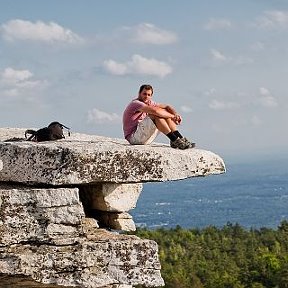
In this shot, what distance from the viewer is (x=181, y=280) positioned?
6034 centimetres

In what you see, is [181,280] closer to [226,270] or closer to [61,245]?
[226,270]

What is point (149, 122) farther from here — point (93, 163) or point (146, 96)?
point (93, 163)

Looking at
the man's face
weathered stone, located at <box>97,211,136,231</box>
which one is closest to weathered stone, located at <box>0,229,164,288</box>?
weathered stone, located at <box>97,211,136,231</box>

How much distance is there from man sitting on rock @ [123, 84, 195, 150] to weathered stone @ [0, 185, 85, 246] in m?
1.79

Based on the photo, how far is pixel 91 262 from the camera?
9.65m

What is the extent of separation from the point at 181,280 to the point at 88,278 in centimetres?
5172

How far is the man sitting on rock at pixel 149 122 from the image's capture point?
10906mm

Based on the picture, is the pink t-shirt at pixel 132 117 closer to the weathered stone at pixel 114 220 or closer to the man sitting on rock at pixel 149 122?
the man sitting on rock at pixel 149 122

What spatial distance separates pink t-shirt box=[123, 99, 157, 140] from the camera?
37.0 ft

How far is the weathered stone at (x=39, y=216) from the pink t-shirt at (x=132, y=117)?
6.23 feet

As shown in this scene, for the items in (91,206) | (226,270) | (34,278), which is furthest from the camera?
(226,270)

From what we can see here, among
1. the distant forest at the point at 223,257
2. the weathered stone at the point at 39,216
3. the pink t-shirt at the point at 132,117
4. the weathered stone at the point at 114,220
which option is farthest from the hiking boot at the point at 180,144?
the distant forest at the point at 223,257

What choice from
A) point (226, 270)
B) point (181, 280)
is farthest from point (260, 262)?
point (181, 280)

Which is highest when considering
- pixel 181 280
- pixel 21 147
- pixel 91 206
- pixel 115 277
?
pixel 21 147
